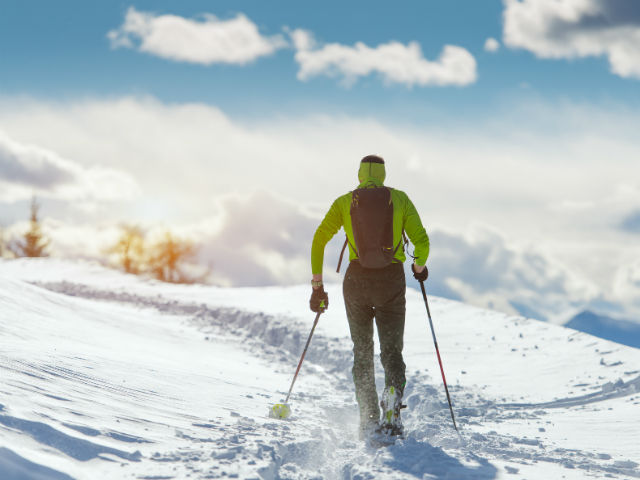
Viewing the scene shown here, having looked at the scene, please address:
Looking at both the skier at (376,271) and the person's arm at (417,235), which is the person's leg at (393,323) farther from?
the person's arm at (417,235)

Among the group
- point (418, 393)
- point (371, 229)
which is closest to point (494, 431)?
point (418, 393)

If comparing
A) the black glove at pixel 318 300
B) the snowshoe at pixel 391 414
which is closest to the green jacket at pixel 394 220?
the black glove at pixel 318 300

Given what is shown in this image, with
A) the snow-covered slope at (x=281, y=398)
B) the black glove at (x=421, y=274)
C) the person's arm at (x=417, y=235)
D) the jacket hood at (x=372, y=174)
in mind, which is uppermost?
the jacket hood at (x=372, y=174)

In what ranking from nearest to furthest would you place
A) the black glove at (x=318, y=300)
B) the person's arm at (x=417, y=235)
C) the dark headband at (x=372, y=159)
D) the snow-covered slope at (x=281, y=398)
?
the snow-covered slope at (x=281, y=398)
the person's arm at (x=417, y=235)
the dark headband at (x=372, y=159)
the black glove at (x=318, y=300)

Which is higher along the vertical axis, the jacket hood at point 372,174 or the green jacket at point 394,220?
the jacket hood at point 372,174

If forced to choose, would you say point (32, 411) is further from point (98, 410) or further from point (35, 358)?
point (35, 358)

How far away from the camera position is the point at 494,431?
5484 mm

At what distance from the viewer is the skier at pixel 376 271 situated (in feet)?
16.1

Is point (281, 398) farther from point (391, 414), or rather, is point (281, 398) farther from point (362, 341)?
point (391, 414)

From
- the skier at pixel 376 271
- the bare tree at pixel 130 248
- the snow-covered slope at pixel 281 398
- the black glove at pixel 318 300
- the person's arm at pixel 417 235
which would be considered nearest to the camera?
the snow-covered slope at pixel 281 398

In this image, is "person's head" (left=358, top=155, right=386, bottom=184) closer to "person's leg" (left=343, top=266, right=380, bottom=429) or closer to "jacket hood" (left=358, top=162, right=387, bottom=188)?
"jacket hood" (left=358, top=162, right=387, bottom=188)

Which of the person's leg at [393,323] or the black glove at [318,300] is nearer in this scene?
the person's leg at [393,323]

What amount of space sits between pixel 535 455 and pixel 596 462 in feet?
1.48

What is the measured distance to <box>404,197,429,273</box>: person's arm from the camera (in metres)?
5.01
